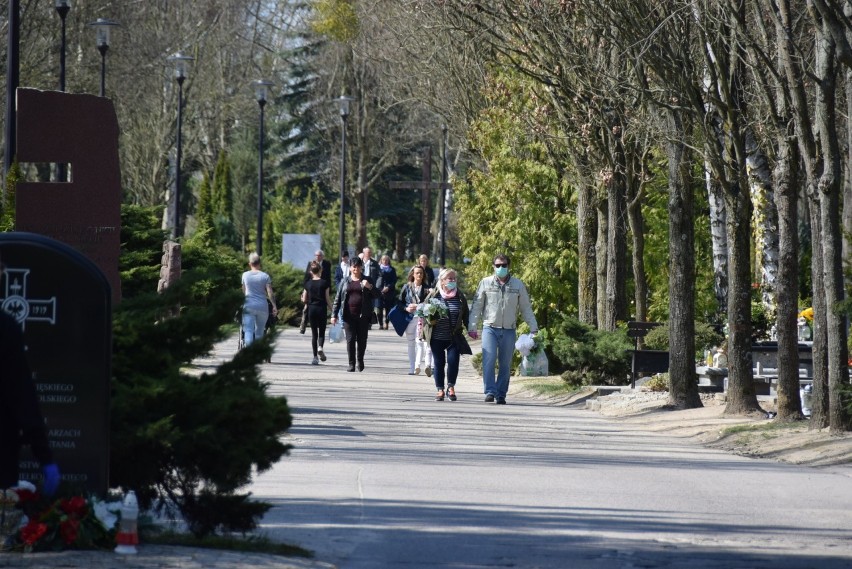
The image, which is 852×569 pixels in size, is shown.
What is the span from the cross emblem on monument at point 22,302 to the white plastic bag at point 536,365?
774 inches

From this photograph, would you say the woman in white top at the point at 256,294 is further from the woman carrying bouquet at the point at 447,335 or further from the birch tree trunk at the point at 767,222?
the birch tree trunk at the point at 767,222

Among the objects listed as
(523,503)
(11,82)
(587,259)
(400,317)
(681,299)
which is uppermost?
(11,82)

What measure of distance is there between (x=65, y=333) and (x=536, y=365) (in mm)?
19825

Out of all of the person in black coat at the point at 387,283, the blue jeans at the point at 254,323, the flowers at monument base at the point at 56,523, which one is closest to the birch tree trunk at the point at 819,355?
the flowers at monument base at the point at 56,523

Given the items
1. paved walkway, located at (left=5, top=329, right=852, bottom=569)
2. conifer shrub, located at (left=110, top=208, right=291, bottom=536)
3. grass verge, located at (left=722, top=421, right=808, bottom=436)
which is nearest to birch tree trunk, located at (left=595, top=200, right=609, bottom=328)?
paved walkway, located at (left=5, top=329, right=852, bottom=569)

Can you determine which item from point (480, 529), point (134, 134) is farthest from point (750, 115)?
point (134, 134)

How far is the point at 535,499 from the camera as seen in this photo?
1065 cm

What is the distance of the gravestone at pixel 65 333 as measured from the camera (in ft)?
25.0

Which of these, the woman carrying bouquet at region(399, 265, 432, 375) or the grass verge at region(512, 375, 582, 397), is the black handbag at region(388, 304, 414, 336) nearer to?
the woman carrying bouquet at region(399, 265, 432, 375)

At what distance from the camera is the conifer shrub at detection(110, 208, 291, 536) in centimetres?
795

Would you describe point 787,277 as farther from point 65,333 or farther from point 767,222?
point 65,333

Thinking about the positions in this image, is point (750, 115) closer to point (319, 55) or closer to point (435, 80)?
point (435, 80)

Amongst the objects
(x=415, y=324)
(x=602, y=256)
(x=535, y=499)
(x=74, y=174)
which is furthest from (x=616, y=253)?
(x=535, y=499)

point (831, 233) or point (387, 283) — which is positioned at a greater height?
point (387, 283)
